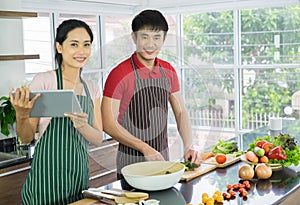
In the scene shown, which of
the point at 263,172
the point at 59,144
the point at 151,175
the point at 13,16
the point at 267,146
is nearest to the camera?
the point at 151,175

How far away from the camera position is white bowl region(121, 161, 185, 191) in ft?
5.98

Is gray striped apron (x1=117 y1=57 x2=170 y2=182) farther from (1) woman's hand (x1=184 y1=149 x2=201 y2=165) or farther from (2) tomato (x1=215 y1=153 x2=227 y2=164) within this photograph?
(2) tomato (x1=215 y1=153 x2=227 y2=164)

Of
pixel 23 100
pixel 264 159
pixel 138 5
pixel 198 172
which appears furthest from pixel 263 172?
pixel 138 5

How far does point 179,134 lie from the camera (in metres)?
1.76

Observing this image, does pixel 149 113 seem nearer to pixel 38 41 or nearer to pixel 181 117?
pixel 181 117

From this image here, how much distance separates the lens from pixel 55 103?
172cm

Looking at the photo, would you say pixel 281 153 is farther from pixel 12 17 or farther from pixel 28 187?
pixel 12 17

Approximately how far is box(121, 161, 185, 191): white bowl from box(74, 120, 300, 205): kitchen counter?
4 centimetres

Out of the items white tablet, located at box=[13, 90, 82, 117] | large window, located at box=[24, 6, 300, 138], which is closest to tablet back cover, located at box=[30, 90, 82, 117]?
white tablet, located at box=[13, 90, 82, 117]

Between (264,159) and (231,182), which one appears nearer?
(231,182)

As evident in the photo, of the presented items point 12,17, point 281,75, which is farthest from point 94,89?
point 281,75

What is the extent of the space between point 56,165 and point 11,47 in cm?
186

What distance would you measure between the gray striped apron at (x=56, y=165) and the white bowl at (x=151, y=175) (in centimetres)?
27

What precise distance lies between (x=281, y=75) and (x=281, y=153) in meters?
2.59
